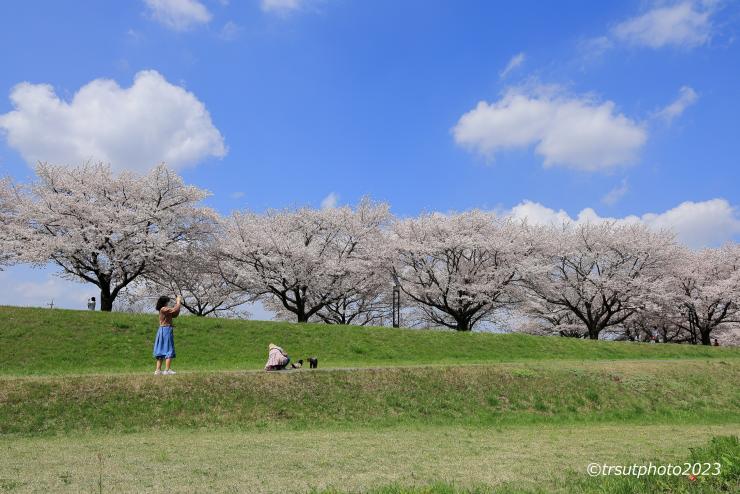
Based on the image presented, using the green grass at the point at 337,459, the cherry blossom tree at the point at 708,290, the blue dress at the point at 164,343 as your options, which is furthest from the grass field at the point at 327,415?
the cherry blossom tree at the point at 708,290

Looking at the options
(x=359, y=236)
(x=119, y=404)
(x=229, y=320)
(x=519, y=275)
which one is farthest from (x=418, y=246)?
(x=119, y=404)

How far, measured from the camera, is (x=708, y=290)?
48.9m

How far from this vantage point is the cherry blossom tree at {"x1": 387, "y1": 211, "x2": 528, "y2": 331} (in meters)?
45.7

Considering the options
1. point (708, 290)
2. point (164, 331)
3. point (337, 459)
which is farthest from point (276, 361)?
point (708, 290)

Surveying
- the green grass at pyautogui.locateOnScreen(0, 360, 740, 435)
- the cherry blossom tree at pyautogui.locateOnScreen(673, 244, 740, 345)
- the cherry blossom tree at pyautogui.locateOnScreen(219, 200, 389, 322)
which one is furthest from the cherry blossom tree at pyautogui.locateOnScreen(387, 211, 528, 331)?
the green grass at pyautogui.locateOnScreen(0, 360, 740, 435)

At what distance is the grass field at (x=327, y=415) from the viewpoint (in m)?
7.93

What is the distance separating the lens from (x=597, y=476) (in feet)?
25.3

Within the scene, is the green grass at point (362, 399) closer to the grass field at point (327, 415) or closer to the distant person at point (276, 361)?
the grass field at point (327, 415)

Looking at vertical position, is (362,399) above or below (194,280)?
below

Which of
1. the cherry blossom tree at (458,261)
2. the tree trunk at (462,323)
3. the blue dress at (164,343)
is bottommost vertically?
the blue dress at (164,343)

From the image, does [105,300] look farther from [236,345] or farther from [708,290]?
[708,290]

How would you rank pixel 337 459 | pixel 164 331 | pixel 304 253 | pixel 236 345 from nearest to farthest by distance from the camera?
pixel 337 459, pixel 164 331, pixel 236 345, pixel 304 253

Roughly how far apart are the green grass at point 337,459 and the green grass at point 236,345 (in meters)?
9.42

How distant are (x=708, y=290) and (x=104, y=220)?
50.5 meters
